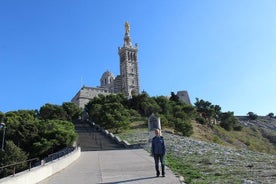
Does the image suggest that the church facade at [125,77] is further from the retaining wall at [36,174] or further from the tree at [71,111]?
the retaining wall at [36,174]

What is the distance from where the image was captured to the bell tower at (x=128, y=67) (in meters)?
126

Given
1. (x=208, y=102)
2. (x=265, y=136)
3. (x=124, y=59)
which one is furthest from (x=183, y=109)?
(x=124, y=59)

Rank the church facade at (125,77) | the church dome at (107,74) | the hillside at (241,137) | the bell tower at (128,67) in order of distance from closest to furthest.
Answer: the hillside at (241,137), the church facade at (125,77), the bell tower at (128,67), the church dome at (107,74)

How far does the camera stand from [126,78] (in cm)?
12725

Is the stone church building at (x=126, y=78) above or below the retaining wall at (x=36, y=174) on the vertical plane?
above

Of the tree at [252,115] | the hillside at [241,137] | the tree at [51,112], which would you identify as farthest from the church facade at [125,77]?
the hillside at [241,137]

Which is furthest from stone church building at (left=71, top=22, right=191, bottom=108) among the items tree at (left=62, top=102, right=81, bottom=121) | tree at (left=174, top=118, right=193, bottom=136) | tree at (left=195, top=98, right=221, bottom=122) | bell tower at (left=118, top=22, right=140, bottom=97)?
tree at (left=174, top=118, right=193, bottom=136)

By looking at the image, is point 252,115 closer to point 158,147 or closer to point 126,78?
point 126,78

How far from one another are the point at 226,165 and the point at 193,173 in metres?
2.40

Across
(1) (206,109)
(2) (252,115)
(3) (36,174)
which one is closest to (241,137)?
(1) (206,109)

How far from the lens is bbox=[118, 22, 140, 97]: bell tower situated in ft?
414

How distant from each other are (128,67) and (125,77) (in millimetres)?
4566

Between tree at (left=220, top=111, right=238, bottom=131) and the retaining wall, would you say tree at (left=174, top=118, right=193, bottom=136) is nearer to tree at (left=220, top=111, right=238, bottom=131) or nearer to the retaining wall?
the retaining wall

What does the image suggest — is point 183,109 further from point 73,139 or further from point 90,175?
point 90,175
